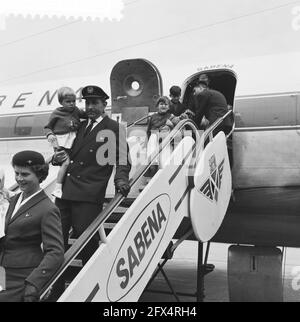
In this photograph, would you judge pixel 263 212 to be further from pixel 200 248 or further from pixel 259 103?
pixel 259 103

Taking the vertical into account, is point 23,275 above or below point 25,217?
below

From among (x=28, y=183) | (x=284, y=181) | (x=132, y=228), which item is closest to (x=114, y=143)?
(x=132, y=228)

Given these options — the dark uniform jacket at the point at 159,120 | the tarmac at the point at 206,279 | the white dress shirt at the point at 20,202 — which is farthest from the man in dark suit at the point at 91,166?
the tarmac at the point at 206,279

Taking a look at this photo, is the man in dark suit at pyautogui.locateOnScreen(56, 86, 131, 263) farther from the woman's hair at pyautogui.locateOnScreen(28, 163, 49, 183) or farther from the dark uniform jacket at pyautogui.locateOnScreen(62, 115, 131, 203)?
the woman's hair at pyautogui.locateOnScreen(28, 163, 49, 183)

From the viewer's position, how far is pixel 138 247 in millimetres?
4258

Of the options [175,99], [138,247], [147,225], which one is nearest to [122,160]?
[147,225]

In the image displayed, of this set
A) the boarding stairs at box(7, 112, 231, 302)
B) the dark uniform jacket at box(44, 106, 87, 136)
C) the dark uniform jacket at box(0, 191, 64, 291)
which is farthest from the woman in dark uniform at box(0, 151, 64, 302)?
the dark uniform jacket at box(44, 106, 87, 136)

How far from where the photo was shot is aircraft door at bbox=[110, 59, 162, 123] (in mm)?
7809

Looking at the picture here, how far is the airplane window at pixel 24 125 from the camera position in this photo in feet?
32.0

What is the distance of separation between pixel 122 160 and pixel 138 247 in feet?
2.60

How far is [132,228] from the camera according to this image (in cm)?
419

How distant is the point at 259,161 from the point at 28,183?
4036 millimetres

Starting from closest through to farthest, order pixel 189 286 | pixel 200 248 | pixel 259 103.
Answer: pixel 200 248 < pixel 259 103 < pixel 189 286

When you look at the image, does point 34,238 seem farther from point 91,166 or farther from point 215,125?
point 215,125
